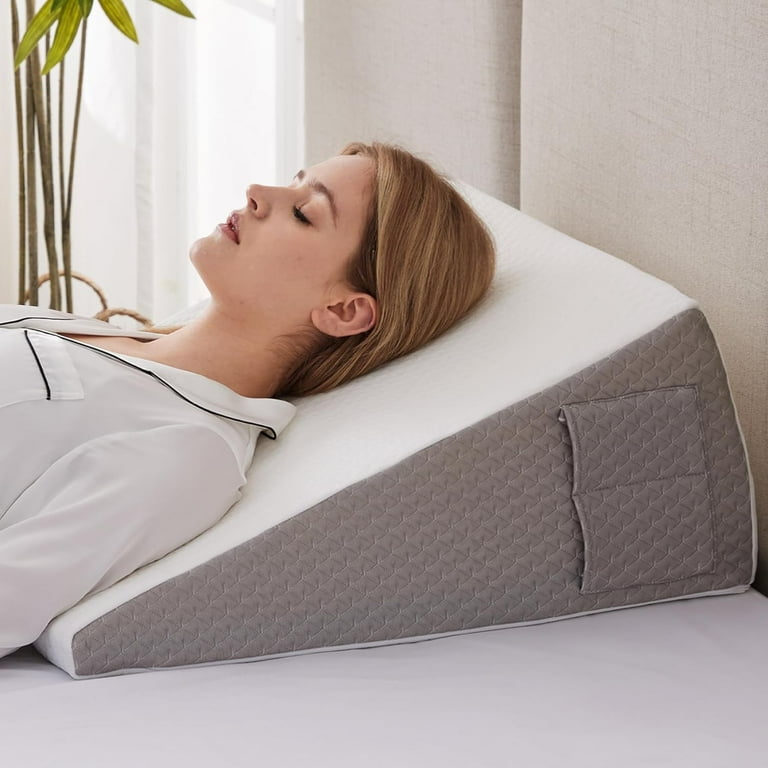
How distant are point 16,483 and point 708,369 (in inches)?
29.1

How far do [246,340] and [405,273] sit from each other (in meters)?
0.22

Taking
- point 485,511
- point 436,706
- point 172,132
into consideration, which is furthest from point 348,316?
point 172,132

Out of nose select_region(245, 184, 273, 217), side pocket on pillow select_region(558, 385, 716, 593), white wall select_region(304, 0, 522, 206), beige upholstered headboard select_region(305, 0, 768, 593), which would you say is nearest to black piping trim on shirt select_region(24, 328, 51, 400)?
nose select_region(245, 184, 273, 217)

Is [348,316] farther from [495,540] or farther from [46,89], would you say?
[46,89]

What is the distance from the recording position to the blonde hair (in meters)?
1.35

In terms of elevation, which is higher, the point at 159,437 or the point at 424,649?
the point at 159,437

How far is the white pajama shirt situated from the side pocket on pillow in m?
0.37

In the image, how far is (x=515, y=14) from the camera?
180 cm

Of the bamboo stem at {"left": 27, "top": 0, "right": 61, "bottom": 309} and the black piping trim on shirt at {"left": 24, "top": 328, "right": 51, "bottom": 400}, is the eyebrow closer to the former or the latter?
the black piping trim on shirt at {"left": 24, "top": 328, "right": 51, "bottom": 400}

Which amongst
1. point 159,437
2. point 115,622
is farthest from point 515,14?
point 115,622

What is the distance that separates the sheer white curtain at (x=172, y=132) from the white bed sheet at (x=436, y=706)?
2.02 meters

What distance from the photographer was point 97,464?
3.48 feet

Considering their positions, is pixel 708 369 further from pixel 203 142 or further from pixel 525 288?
pixel 203 142

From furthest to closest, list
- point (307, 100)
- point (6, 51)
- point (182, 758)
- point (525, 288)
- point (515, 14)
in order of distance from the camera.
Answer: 1. point (6, 51)
2. point (307, 100)
3. point (515, 14)
4. point (525, 288)
5. point (182, 758)
